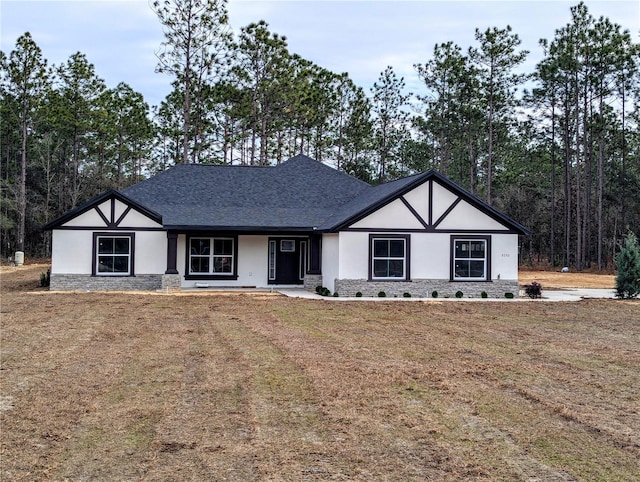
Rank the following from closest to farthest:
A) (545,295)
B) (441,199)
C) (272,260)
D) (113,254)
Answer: (441,199) < (113,254) < (545,295) < (272,260)

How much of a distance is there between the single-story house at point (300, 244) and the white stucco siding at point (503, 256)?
4 cm

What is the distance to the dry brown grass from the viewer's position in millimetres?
5125

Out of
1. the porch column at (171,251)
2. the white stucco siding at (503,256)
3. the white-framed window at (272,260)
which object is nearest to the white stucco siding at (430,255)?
the white stucco siding at (503,256)

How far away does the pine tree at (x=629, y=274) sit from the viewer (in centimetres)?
2205

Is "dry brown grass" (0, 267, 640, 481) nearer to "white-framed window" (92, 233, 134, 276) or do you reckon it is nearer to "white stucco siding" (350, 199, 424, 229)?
"white stucco siding" (350, 199, 424, 229)

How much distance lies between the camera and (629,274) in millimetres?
22078

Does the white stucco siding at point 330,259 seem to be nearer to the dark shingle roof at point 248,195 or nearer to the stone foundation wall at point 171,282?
the dark shingle roof at point 248,195

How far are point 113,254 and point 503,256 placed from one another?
45.7 feet

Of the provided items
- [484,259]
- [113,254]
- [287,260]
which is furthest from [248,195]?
[484,259]

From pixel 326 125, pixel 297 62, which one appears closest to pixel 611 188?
pixel 326 125

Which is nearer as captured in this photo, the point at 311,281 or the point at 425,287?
the point at 425,287

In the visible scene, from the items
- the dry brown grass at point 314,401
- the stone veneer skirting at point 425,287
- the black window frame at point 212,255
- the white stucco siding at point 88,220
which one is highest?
the white stucco siding at point 88,220

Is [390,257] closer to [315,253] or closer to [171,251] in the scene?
[315,253]

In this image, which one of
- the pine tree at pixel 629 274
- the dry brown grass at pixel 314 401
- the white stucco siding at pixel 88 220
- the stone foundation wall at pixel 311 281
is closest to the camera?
the dry brown grass at pixel 314 401
